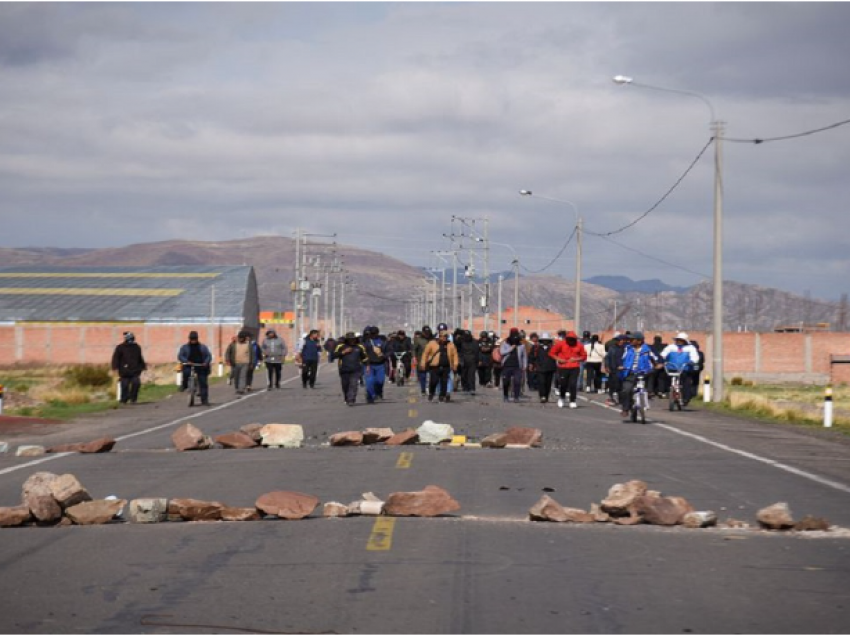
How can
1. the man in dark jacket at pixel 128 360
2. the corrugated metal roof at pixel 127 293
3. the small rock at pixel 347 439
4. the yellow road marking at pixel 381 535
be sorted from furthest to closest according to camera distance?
the corrugated metal roof at pixel 127 293 < the man in dark jacket at pixel 128 360 < the small rock at pixel 347 439 < the yellow road marking at pixel 381 535

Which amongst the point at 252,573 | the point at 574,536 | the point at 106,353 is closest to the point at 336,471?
the point at 574,536

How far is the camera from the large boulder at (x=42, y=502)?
12.3 m

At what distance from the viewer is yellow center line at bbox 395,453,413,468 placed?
17828 millimetres

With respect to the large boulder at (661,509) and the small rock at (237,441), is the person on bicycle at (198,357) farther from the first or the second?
the large boulder at (661,509)

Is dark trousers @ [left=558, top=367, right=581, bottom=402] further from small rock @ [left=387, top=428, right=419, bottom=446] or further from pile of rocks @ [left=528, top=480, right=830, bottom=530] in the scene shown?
pile of rocks @ [left=528, top=480, right=830, bottom=530]

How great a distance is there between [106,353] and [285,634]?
9373 cm

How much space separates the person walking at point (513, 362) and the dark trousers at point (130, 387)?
390 inches

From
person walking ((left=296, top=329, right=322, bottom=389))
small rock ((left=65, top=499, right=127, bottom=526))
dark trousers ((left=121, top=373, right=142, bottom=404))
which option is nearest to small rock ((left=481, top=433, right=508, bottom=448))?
small rock ((left=65, top=499, right=127, bottom=526))

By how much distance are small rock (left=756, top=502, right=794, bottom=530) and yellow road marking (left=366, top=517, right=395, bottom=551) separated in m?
3.32

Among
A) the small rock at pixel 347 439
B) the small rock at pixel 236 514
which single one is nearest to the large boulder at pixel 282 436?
the small rock at pixel 347 439

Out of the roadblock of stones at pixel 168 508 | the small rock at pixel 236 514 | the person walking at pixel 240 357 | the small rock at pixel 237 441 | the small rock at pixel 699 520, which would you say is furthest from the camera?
the person walking at pixel 240 357

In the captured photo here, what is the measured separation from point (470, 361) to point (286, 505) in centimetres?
2694

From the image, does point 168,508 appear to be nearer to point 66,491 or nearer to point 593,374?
point 66,491

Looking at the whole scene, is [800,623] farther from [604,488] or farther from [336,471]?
[336,471]
